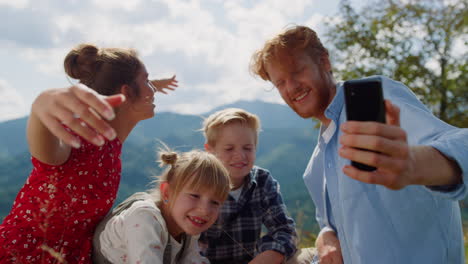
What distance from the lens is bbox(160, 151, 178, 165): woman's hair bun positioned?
9.77 ft

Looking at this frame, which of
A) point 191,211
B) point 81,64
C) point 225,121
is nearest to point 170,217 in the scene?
point 191,211

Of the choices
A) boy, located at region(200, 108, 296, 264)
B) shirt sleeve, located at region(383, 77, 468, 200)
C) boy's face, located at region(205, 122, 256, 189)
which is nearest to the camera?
shirt sleeve, located at region(383, 77, 468, 200)

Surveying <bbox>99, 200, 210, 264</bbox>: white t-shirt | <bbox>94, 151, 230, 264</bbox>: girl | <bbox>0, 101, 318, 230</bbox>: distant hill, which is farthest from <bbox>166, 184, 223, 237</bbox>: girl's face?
<bbox>0, 101, 318, 230</bbox>: distant hill

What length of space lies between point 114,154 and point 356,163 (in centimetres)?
208

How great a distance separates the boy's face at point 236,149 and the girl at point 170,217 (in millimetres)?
602

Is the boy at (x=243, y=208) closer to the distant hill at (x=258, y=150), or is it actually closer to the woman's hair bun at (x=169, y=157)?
the woman's hair bun at (x=169, y=157)

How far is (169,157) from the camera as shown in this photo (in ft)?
9.82

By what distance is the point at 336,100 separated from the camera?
8.27ft

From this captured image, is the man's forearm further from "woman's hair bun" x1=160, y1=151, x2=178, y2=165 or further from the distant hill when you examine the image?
the distant hill

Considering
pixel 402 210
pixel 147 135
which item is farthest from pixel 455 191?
pixel 147 135

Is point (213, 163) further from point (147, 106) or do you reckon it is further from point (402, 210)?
point (402, 210)

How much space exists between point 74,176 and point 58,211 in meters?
0.24

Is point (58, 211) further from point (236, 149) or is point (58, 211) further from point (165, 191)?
point (236, 149)

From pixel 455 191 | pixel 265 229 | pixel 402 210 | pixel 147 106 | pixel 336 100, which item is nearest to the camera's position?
pixel 455 191
